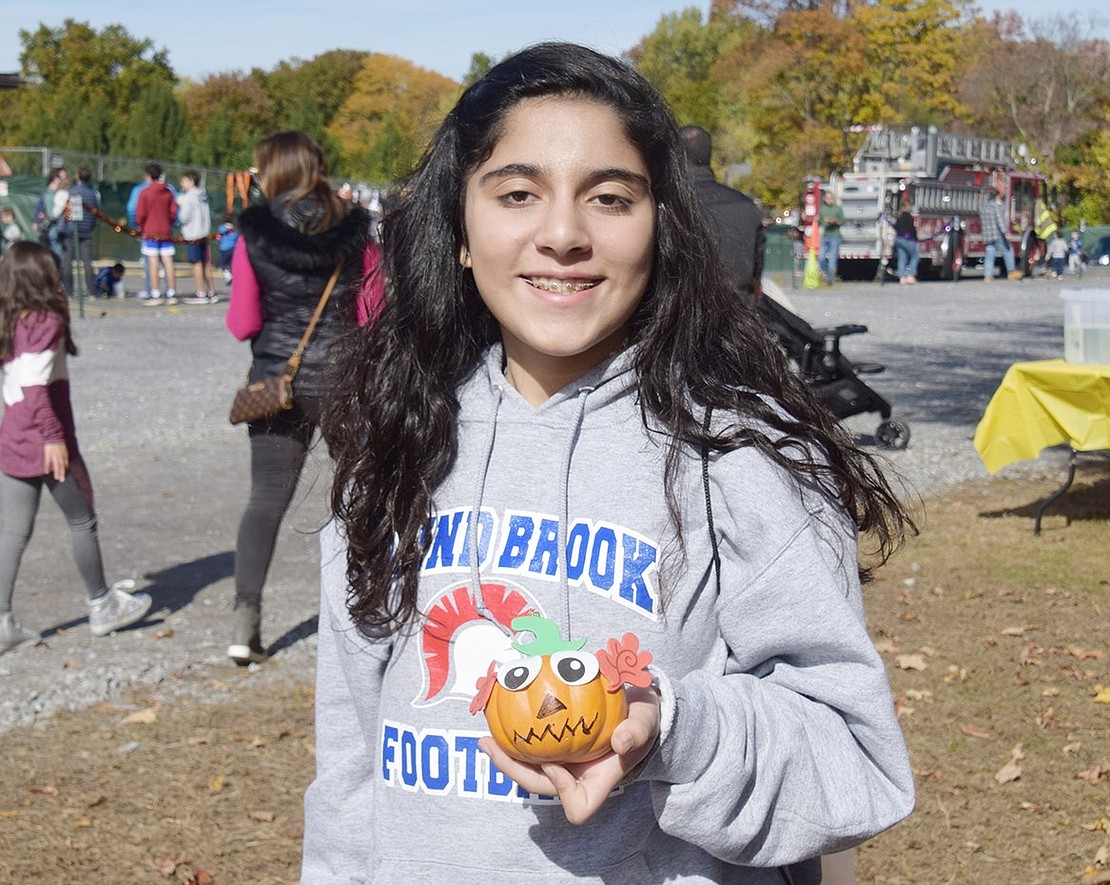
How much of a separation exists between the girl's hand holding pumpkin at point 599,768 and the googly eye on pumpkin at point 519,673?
0.09 m

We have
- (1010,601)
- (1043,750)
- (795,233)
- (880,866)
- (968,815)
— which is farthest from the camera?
(795,233)

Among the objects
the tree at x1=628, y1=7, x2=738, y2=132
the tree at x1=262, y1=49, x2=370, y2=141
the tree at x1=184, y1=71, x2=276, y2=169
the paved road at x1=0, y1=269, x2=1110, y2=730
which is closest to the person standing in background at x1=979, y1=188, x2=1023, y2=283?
the paved road at x1=0, y1=269, x2=1110, y2=730

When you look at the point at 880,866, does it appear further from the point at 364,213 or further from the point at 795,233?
the point at 795,233

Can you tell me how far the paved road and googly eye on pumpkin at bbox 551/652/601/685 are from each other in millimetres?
1348

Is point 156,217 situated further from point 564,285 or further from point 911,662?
point 564,285

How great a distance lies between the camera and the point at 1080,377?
732cm

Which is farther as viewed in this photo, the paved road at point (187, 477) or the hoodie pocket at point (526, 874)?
the paved road at point (187, 477)

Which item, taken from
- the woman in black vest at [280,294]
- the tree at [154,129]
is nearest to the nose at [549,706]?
the woman in black vest at [280,294]

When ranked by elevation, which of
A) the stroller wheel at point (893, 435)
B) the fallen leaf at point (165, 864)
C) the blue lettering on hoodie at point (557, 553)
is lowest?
the fallen leaf at point (165, 864)

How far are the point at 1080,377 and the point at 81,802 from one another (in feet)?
17.6

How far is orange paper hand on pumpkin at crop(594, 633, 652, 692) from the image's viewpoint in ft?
4.88

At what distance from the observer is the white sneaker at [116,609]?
Result: 240 inches

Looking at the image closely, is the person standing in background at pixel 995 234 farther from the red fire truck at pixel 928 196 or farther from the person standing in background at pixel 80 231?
the person standing in background at pixel 80 231

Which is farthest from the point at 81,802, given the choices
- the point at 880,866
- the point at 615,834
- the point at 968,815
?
the point at 615,834
